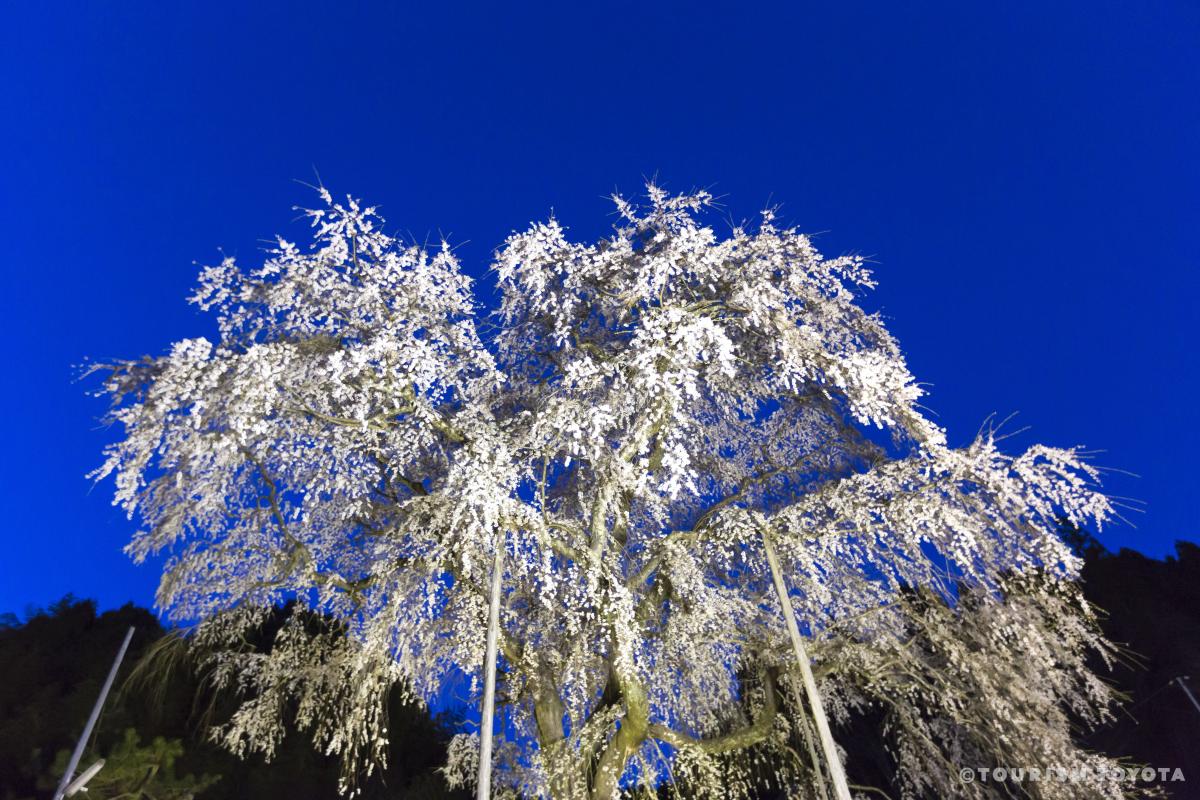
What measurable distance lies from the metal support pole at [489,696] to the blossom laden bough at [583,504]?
2.71ft

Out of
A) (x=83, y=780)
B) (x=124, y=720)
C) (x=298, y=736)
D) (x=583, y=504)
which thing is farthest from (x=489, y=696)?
(x=298, y=736)

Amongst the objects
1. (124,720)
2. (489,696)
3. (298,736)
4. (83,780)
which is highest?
(298,736)

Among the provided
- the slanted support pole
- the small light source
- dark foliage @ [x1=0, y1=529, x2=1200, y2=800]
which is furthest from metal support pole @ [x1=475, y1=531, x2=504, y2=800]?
dark foliage @ [x1=0, y1=529, x2=1200, y2=800]

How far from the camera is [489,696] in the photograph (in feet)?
25.4

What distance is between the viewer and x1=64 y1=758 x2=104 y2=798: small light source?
9949 mm

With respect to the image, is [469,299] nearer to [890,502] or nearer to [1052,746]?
[890,502]

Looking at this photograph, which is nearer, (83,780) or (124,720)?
(83,780)

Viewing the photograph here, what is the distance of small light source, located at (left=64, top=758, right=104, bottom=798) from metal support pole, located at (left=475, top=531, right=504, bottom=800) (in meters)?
6.31

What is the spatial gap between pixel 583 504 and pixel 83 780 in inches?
327

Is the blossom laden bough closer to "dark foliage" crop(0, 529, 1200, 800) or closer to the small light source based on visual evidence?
the small light source

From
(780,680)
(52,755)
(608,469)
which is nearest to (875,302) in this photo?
(608,469)

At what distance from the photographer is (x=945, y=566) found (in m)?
9.45

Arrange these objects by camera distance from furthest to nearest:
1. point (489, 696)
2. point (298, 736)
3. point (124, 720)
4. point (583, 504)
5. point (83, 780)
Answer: point (298, 736)
point (124, 720)
point (583, 504)
point (83, 780)
point (489, 696)

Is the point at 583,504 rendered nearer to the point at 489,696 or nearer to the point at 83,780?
the point at 489,696
